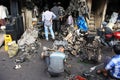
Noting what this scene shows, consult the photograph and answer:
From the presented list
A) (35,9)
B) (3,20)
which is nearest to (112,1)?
(35,9)

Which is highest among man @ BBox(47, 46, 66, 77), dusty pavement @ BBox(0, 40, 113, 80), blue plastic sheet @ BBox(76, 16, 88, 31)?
blue plastic sheet @ BBox(76, 16, 88, 31)

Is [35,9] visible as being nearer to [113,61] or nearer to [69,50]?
[69,50]

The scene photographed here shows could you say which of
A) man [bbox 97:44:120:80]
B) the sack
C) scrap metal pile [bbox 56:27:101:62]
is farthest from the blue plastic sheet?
man [bbox 97:44:120:80]

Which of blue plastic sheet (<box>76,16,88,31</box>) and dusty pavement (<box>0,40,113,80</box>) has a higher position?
blue plastic sheet (<box>76,16,88,31</box>)

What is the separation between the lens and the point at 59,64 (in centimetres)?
879

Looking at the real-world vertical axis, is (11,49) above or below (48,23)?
below

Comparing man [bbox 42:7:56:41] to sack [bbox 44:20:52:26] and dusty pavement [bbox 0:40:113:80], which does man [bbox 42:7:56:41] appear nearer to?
sack [bbox 44:20:52:26]

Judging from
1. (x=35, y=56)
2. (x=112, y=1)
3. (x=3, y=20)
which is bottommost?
(x=35, y=56)

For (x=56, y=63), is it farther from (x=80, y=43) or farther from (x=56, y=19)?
(x=56, y=19)

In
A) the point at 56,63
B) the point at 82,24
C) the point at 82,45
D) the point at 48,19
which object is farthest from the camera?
the point at 82,24

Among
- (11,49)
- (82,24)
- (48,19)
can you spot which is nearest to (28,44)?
(11,49)

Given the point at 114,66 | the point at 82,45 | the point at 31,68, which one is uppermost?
the point at 82,45

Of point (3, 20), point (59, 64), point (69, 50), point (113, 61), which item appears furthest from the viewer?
point (3, 20)

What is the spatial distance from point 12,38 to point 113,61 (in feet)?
22.5
